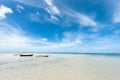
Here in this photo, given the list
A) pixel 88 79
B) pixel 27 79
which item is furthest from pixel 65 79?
pixel 27 79

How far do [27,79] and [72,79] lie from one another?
3.32 m

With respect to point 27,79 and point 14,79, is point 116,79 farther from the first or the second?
point 14,79

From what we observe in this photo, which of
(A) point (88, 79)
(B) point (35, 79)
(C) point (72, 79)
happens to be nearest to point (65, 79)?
(C) point (72, 79)

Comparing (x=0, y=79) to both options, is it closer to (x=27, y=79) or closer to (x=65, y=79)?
(x=27, y=79)

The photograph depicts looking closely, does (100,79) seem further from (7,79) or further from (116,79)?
(7,79)

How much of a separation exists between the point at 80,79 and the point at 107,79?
2031 millimetres

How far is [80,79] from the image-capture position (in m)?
8.07

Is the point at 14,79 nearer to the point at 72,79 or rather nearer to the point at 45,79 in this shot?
the point at 45,79

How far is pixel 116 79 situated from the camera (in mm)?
8133

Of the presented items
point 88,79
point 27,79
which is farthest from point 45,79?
point 88,79

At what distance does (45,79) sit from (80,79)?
8.51ft

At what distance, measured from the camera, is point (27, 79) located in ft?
26.3

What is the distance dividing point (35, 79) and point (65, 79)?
2.22m

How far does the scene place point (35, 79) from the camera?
8.04 m
